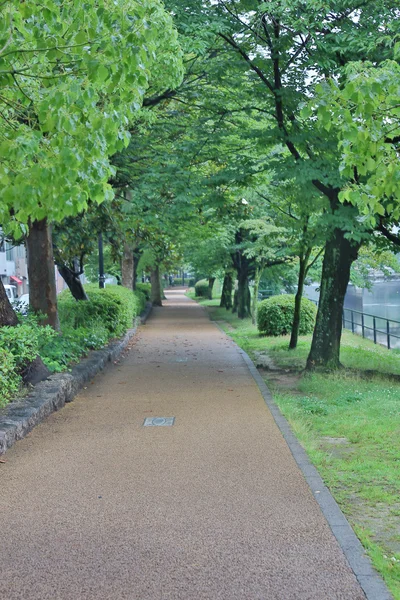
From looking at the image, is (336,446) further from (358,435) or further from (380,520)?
(380,520)

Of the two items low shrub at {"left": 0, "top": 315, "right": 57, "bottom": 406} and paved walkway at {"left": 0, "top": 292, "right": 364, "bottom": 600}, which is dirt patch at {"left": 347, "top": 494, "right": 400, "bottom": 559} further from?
low shrub at {"left": 0, "top": 315, "right": 57, "bottom": 406}

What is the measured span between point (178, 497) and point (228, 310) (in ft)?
111

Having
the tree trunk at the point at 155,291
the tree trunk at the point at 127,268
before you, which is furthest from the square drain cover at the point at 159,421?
the tree trunk at the point at 155,291

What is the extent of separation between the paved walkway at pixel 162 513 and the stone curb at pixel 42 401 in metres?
0.16

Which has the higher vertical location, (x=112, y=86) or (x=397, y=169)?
(x=112, y=86)

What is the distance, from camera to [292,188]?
13.9m

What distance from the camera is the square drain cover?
28.0 feet

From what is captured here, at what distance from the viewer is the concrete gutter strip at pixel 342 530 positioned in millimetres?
3805

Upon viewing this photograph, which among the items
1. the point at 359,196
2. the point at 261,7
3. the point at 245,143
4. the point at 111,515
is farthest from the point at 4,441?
the point at 245,143

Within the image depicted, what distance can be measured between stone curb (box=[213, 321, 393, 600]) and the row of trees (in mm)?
2321

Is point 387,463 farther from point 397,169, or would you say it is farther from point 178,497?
point 397,169

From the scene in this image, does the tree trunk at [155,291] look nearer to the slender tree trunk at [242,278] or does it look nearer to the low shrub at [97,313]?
the slender tree trunk at [242,278]

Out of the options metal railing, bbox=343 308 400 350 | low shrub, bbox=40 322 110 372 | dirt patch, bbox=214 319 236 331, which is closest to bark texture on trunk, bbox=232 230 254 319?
dirt patch, bbox=214 319 236 331

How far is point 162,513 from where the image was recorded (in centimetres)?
509
